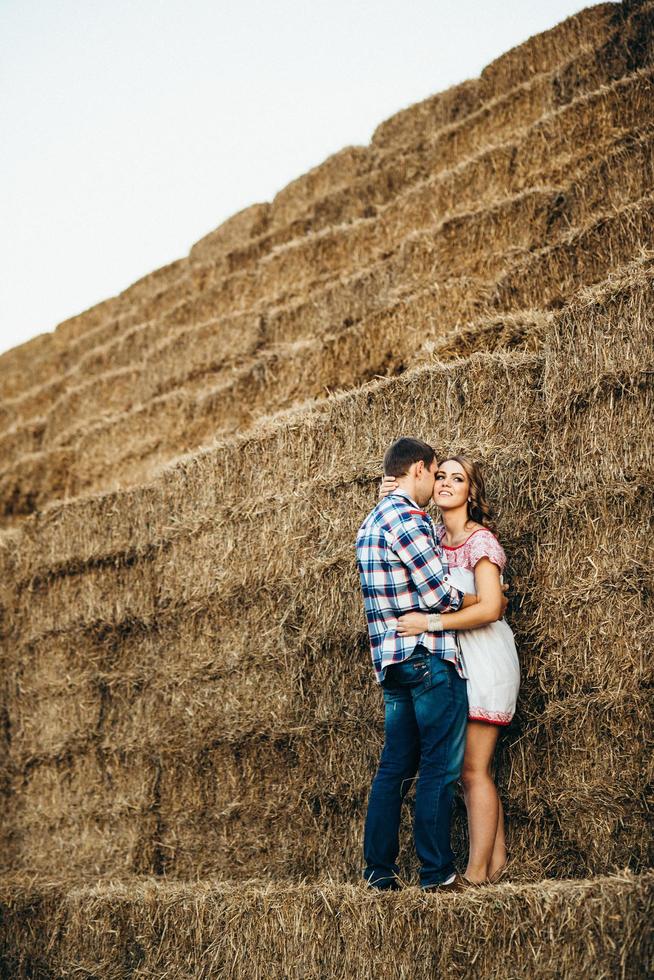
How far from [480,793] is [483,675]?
0.50 meters

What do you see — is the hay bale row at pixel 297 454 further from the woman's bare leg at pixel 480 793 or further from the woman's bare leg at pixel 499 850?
the woman's bare leg at pixel 499 850

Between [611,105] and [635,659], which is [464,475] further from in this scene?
[611,105]

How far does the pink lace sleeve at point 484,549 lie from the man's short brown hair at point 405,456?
39cm

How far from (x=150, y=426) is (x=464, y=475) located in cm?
684

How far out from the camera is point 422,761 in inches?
171

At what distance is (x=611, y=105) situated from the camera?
856cm

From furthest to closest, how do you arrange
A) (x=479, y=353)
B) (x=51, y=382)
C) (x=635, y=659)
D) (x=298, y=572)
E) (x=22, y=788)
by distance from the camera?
(x=51, y=382) → (x=22, y=788) → (x=298, y=572) → (x=479, y=353) → (x=635, y=659)

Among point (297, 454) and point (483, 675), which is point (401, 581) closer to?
point (483, 675)

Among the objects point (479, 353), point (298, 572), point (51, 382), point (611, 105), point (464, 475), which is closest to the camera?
point (464, 475)

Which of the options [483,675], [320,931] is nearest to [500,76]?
[483,675]

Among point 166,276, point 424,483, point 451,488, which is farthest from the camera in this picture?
point 166,276

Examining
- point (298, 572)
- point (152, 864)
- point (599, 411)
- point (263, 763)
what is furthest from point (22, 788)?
point (599, 411)

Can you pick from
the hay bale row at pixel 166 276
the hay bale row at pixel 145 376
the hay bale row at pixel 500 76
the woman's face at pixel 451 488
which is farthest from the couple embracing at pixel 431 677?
the hay bale row at pixel 166 276

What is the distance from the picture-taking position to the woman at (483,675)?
14.5 ft
